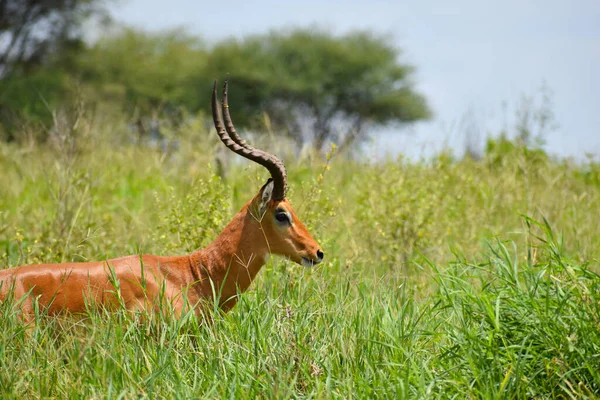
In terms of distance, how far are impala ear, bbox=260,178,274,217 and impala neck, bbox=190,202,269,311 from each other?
4.5 inches

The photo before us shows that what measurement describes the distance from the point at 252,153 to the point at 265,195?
0.29 m

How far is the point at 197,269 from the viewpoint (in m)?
4.88

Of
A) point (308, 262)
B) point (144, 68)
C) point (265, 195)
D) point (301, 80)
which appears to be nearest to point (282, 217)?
point (265, 195)

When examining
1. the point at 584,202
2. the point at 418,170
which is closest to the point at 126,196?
the point at 418,170

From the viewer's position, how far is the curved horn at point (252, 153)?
4.77 m

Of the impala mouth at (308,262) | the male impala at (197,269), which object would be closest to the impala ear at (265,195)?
the male impala at (197,269)

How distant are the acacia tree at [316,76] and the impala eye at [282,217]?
82.4ft

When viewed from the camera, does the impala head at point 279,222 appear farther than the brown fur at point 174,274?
Yes

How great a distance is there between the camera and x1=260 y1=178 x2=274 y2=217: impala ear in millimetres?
4855

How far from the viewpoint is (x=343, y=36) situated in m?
31.8

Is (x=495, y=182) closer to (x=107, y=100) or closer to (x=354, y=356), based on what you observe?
(x=354, y=356)

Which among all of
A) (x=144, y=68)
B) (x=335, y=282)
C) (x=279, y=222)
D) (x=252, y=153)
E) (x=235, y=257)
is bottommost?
(x=144, y=68)

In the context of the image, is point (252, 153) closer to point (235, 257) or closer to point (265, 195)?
point (265, 195)

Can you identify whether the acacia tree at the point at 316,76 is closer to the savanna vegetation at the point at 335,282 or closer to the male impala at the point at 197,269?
the savanna vegetation at the point at 335,282
